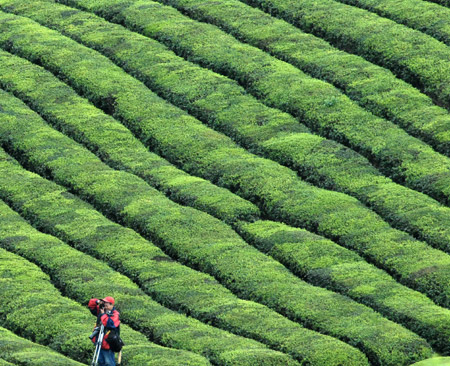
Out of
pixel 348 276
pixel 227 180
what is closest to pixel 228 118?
pixel 227 180

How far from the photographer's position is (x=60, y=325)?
1011 inches

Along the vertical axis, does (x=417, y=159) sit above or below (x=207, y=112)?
below

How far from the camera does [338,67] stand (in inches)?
1617

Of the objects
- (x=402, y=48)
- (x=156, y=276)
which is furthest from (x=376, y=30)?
(x=156, y=276)

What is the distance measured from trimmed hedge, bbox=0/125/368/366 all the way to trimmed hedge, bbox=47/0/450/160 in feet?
31.4

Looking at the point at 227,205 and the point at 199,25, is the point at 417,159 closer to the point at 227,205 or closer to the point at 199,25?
the point at 227,205

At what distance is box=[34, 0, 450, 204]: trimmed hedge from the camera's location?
34406 mm

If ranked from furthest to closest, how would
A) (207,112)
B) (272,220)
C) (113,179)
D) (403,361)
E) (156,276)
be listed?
(207,112)
(113,179)
(272,220)
(156,276)
(403,361)

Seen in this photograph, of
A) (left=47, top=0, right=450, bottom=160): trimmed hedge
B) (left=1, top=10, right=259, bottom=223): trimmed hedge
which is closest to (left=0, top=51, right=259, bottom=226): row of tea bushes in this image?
(left=1, top=10, right=259, bottom=223): trimmed hedge

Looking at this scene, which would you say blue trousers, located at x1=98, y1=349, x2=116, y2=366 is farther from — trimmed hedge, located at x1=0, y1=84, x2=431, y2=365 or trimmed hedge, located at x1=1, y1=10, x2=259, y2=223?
trimmed hedge, located at x1=1, y1=10, x2=259, y2=223

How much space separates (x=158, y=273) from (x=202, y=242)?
232 centimetres

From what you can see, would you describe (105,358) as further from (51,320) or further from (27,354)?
(51,320)

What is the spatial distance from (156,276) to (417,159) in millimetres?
11406

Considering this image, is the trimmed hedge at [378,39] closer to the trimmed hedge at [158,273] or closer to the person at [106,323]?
the trimmed hedge at [158,273]
